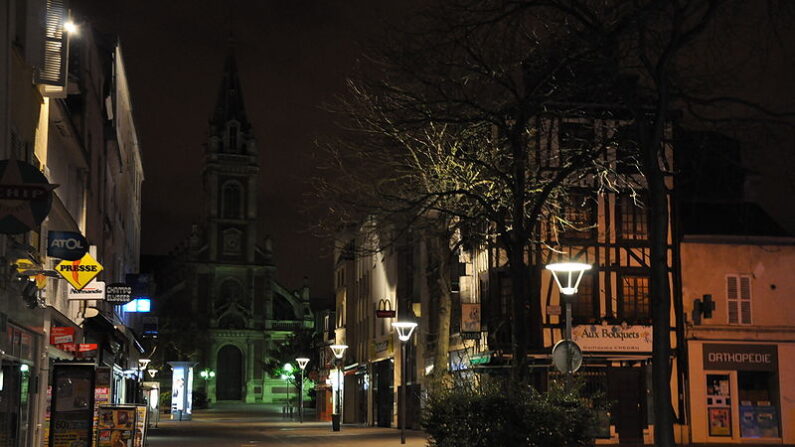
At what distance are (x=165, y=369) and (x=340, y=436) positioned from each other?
217ft

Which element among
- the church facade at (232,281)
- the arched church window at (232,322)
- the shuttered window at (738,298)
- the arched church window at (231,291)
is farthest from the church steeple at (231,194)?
the shuttered window at (738,298)

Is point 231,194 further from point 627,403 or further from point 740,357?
point 740,357

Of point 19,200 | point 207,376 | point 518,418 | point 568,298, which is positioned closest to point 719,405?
point 568,298

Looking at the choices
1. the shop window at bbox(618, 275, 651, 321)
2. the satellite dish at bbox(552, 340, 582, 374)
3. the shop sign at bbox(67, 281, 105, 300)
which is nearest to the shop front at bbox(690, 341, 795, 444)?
the shop window at bbox(618, 275, 651, 321)

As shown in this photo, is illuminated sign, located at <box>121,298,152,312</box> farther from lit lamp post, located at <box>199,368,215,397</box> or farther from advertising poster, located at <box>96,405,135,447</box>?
lit lamp post, located at <box>199,368,215,397</box>

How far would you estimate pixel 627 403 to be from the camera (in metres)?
34.5

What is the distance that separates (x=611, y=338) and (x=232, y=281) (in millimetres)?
82875

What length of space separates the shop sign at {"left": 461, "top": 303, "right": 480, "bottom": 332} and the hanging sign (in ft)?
70.8

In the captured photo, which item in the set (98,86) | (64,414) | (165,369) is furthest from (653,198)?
(165,369)

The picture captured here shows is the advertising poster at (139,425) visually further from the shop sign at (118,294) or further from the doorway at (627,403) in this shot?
the doorway at (627,403)

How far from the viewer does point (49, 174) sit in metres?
23.9

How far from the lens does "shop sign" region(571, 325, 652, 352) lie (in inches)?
1345

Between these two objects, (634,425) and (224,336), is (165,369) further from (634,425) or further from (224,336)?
(634,425)

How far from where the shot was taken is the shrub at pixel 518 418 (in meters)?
15.6
